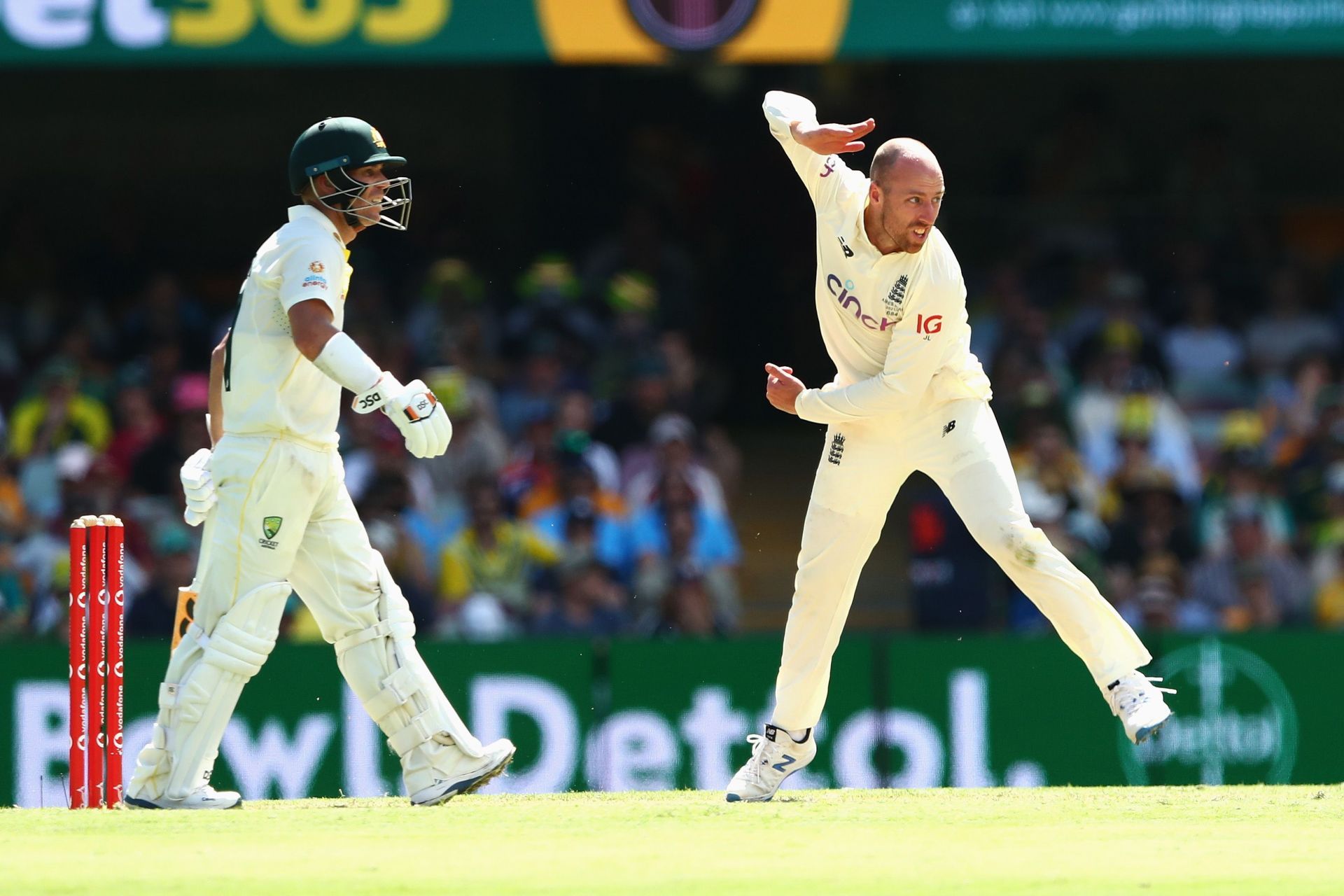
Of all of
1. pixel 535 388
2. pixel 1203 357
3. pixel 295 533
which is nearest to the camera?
pixel 295 533

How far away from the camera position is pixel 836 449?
6.17m

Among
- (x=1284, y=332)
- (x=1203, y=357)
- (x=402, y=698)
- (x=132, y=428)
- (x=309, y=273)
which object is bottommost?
(x=402, y=698)

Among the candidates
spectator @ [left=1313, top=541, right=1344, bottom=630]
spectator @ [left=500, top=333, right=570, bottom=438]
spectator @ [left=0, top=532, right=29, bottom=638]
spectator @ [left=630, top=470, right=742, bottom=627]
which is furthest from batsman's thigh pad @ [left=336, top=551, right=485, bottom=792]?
spectator @ [left=1313, top=541, right=1344, bottom=630]

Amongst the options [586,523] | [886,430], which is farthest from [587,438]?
[886,430]

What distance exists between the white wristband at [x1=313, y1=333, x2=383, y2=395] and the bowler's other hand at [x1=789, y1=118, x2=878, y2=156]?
1.37 metres

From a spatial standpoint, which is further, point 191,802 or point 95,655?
point 95,655

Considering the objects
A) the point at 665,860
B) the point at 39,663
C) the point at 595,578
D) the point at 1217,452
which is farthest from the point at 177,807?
the point at 1217,452

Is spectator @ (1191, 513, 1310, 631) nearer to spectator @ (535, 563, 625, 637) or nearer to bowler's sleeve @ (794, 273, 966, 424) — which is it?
spectator @ (535, 563, 625, 637)

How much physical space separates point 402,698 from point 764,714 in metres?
3.26

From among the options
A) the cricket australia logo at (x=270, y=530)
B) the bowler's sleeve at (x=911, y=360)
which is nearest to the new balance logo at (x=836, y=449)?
the bowler's sleeve at (x=911, y=360)

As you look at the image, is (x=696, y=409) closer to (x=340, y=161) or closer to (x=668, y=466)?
(x=668, y=466)

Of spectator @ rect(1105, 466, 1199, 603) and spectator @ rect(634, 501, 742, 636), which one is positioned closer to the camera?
spectator @ rect(634, 501, 742, 636)

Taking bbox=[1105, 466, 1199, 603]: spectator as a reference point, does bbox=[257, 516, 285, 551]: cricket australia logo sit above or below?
below

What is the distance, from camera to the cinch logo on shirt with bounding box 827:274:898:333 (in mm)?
6055
